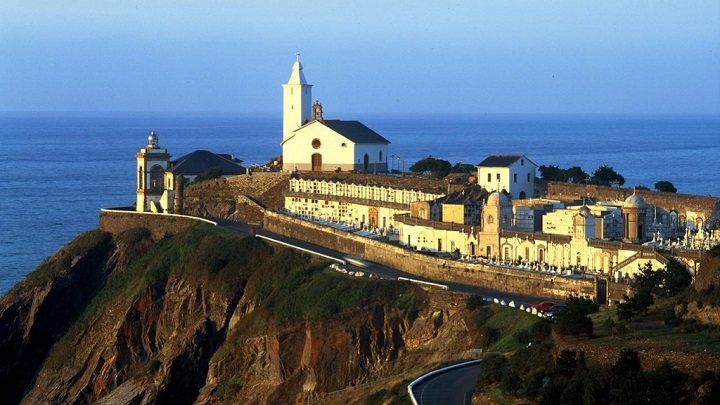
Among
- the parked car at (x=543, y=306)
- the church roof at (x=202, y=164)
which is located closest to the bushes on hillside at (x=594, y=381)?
the parked car at (x=543, y=306)

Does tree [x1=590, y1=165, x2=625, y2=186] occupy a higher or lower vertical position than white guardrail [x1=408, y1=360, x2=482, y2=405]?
higher

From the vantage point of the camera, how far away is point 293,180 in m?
85.4

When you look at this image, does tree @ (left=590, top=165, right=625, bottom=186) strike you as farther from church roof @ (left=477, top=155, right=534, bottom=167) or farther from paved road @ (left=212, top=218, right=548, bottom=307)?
paved road @ (left=212, top=218, right=548, bottom=307)

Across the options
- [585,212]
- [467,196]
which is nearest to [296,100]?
[467,196]

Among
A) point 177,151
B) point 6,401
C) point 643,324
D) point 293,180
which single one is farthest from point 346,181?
point 177,151

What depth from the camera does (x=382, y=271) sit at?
66.5m

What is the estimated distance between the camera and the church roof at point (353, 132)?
88.2m

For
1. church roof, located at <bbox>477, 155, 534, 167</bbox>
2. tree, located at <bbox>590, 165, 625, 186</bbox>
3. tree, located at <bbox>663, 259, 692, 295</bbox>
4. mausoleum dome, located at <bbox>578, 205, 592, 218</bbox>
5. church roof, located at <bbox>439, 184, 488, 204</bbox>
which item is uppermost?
church roof, located at <bbox>477, 155, 534, 167</bbox>

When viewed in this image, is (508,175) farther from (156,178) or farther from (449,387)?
(449,387)

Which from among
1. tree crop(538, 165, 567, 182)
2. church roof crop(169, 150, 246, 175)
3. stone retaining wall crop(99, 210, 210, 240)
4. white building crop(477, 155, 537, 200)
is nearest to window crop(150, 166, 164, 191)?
church roof crop(169, 150, 246, 175)

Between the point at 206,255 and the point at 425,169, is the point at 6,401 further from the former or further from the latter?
the point at 425,169

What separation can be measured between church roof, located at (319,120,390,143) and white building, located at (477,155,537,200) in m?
12.7

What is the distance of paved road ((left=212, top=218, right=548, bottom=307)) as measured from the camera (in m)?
58.2

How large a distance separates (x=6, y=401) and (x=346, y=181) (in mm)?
21726
